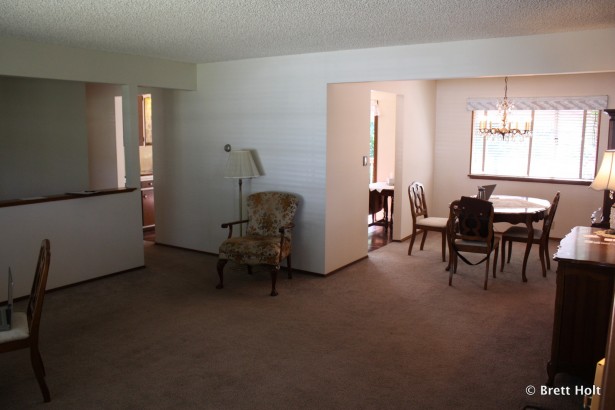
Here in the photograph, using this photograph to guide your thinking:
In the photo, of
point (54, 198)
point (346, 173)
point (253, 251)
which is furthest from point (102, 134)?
point (346, 173)

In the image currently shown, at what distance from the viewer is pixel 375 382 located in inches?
126

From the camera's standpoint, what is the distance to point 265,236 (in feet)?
17.4

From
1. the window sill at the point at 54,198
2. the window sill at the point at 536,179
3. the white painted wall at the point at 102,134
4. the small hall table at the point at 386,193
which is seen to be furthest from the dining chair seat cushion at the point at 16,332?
the window sill at the point at 536,179

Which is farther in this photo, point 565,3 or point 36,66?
point 36,66

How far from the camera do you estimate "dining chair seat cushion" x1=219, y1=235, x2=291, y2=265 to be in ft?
15.8

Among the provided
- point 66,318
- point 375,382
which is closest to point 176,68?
point 66,318

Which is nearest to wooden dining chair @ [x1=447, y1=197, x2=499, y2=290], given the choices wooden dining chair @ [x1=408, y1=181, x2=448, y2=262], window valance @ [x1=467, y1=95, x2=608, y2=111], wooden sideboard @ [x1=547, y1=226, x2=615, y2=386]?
wooden dining chair @ [x1=408, y1=181, x2=448, y2=262]

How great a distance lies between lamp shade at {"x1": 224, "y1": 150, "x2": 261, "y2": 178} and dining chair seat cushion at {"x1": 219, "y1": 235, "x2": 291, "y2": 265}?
0.76 metres

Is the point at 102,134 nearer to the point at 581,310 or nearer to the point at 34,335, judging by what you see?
the point at 34,335

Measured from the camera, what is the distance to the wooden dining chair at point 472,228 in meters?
5.08

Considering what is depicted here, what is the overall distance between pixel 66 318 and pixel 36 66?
2213mm

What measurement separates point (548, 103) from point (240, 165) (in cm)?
422

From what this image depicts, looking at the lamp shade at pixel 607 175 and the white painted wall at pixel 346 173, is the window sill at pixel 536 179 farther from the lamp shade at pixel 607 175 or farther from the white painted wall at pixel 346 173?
the lamp shade at pixel 607 175

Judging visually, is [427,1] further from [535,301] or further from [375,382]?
[535,301]
